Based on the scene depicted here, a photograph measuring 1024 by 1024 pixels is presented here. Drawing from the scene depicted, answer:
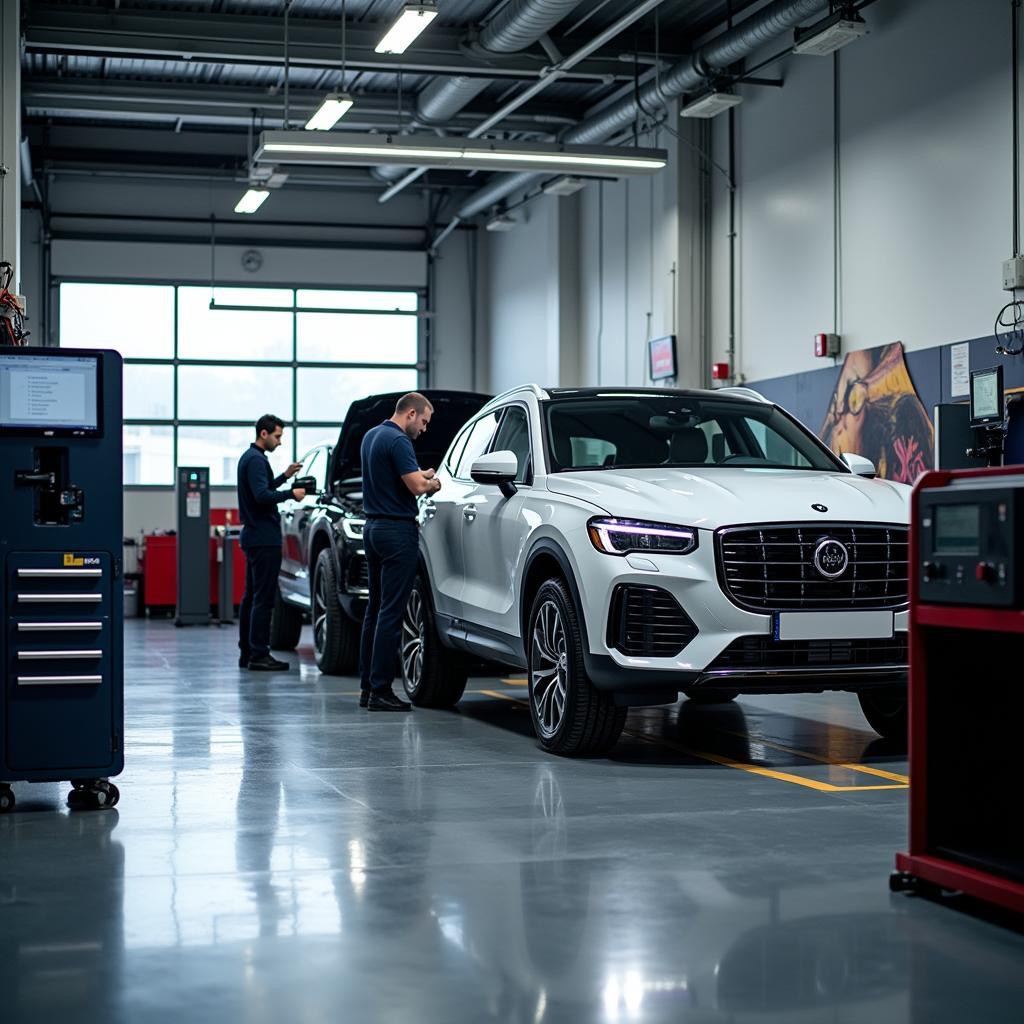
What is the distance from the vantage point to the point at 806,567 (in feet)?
20.4

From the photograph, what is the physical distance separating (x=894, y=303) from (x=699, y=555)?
7162 mm

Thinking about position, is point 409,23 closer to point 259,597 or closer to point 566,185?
point 259,597

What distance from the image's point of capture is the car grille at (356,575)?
34.1ft

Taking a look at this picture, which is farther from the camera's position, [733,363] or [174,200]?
[174,200]

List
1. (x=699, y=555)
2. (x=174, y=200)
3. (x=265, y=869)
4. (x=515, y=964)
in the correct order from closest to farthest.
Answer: (x=515, y=964), (x=265, y=869), (x=699, y=555), (x=174, y=200)

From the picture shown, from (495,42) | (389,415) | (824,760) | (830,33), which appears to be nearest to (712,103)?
(830,33)

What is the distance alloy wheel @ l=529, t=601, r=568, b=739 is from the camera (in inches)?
261

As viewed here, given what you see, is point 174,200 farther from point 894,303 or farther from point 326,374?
point 894,303

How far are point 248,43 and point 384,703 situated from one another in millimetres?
8843

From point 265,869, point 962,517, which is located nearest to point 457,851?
point 265,869

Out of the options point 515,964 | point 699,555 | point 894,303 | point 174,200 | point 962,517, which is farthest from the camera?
point 174,200

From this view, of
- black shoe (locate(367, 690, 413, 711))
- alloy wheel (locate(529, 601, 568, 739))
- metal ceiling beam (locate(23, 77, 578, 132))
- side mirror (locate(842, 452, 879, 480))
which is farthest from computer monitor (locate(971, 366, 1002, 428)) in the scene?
metal ceiling beam (locate(23, 77, 578, 132))

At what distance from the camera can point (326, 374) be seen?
22766mm

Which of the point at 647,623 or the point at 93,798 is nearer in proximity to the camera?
the point at 93,798
